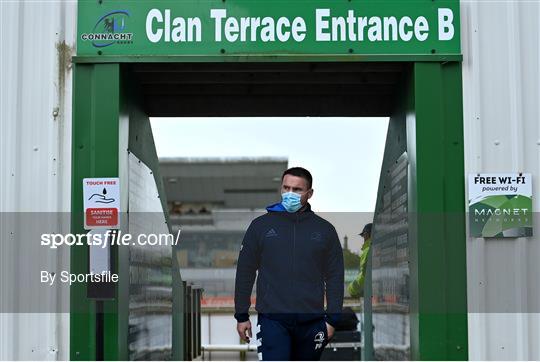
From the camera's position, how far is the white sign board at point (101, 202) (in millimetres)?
5320

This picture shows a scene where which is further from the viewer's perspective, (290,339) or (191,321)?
(191,321)

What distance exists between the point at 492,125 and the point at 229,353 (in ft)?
27.5

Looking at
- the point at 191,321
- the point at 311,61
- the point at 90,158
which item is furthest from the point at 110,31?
the point at 191,321

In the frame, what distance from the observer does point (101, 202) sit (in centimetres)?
534

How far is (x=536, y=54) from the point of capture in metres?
5.38

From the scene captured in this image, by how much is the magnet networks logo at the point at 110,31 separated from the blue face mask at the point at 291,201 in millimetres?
1329

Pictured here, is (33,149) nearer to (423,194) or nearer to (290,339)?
(290,339)

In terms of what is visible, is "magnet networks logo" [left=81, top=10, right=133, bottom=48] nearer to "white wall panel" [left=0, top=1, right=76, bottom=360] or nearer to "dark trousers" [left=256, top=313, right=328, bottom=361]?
"white wall panel" [left=0, top=1, right=76, bottom=360]

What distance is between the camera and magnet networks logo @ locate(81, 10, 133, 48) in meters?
5.39

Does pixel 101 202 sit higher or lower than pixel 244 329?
higher

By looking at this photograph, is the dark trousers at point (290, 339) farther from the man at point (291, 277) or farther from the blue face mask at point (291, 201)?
the blue face mask at point (291, 201)

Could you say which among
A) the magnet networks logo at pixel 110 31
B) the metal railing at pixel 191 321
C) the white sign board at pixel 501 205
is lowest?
the metal railing at pixel 191 321

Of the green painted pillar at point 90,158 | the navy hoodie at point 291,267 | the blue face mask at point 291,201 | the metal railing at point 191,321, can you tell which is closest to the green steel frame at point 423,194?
the green painted pillar at point 90,158

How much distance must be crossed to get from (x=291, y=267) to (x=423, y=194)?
3.04 feet
